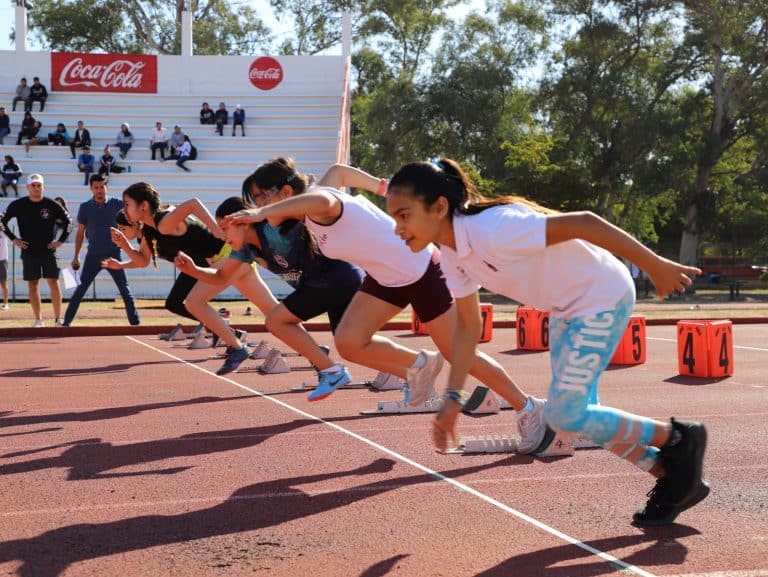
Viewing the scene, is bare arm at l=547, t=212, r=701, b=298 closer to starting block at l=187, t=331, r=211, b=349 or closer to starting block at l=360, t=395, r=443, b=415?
starting block at l=360, t=395, r=443, b=415

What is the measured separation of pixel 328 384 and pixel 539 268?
2.82m

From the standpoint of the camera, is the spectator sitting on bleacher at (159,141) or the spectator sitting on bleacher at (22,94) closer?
the spectator sitting on bleacher at (159,141)

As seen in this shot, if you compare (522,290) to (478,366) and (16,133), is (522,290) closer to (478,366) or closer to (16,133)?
(478,366)

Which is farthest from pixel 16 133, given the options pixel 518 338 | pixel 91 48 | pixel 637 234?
pixel 91 48

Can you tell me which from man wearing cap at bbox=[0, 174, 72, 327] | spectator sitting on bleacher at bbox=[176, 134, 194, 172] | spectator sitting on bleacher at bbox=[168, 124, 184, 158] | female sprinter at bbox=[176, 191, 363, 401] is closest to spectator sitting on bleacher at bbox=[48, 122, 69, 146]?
spectator sitting on bleacher at bbox=[168, 124, 184, 158]

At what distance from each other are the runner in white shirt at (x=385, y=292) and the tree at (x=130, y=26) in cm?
6182

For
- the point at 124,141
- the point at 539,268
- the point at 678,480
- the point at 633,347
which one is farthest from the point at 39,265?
the point at 124,141

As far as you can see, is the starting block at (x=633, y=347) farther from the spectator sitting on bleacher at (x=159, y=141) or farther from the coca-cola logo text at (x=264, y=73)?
the coca-cola logo text at (x=264, y=73)

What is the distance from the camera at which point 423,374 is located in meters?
6.39

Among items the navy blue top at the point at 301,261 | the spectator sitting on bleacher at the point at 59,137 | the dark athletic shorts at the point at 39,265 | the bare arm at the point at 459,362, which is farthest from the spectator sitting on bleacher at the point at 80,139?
the bare arm at the point at 459,362

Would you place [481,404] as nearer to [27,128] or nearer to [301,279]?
[301,279]

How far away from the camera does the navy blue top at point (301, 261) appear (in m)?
7.67

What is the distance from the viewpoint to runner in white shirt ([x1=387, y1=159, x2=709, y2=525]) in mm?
4504

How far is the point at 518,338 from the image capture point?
1420 centimetres
